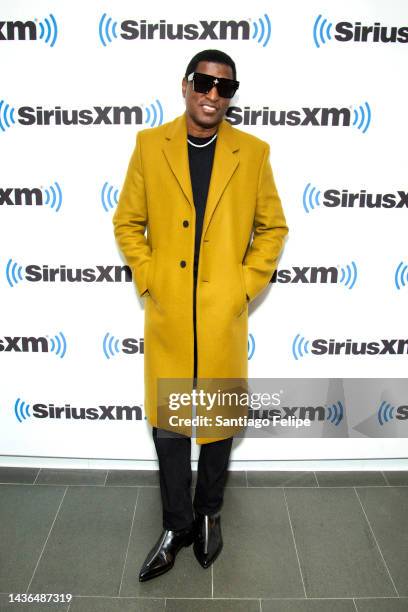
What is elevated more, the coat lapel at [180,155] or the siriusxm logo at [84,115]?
the siriusxm logo at [84,115]

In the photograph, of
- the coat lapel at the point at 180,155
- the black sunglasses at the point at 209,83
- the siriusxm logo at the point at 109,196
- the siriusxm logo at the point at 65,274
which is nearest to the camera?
the black sunglasses at the point at 209,83

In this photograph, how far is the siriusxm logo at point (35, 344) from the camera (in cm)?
293

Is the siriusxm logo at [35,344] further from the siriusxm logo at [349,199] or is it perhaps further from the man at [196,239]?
the siriusxm logo at [349,199]

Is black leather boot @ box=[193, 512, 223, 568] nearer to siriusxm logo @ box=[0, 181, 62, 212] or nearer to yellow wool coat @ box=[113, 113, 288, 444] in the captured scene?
yellow wool coat @ box=[113, 113, 288, 444]

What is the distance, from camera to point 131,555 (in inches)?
103

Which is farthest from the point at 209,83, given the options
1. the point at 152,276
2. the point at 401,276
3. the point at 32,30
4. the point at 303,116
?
the point at 401,276

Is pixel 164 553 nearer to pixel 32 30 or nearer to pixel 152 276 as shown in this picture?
pixel 152 276

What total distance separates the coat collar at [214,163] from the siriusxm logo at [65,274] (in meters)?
0.69

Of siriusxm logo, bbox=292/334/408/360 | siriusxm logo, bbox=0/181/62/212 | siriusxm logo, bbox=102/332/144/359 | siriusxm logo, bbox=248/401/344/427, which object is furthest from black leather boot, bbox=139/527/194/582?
siriusxm logo, bbox=0/181/62/212

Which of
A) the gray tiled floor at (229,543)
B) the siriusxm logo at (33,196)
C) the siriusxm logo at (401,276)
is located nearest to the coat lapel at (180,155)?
the siriusxm logo at (33,196)

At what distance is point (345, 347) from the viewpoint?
296cm

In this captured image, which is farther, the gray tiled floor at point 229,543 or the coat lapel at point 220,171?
the gray tiled floor at point 229,543

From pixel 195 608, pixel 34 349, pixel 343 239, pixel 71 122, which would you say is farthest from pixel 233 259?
pixel 195 608

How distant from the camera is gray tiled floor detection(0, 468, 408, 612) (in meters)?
2.40
